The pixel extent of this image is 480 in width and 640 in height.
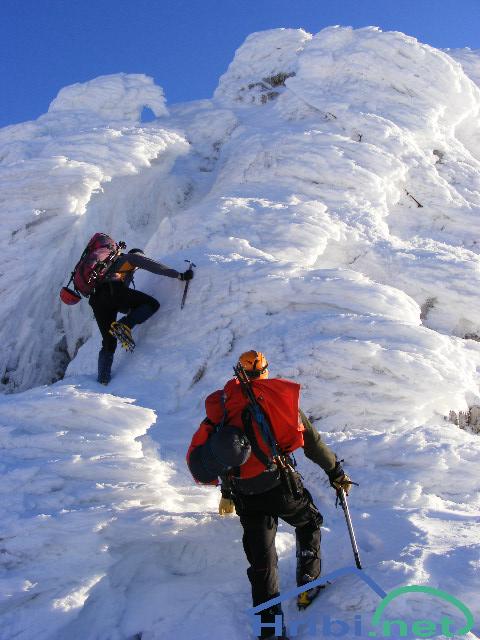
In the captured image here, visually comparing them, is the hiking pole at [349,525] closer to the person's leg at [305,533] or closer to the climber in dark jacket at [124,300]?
the person's leg at [305,533]

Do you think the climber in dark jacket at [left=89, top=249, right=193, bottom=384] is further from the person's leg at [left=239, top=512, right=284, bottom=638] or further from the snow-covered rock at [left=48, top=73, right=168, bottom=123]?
the snow-covered rock at [left=48, top=73, right=168, bottom=123]

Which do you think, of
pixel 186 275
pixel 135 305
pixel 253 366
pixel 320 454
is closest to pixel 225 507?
pixel 320 454

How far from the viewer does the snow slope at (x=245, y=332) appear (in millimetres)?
4270

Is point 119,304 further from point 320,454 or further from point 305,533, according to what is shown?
point 305,533

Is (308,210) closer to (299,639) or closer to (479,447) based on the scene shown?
(479,447)

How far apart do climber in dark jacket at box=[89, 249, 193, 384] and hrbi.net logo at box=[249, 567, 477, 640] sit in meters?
5.24

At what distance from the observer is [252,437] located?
3.79 metres

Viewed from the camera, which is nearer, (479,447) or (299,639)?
(299,639)

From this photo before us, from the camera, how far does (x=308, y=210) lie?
9.99 m

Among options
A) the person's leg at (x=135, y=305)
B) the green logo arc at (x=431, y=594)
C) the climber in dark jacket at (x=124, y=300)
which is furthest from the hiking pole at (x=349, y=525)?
the person's leg at (x=135, y=305)

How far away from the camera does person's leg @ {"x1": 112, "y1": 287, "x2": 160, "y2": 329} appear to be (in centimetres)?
843

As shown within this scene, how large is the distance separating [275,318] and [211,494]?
3052 millimetres

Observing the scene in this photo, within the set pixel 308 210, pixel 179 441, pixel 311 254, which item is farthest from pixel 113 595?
pixel 308 210

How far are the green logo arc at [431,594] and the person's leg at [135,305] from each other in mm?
5962
